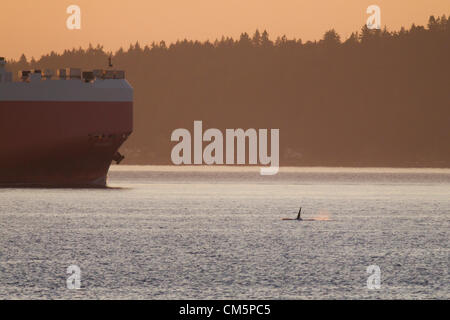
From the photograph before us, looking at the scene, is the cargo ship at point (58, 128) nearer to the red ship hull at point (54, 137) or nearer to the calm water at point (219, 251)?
the red ship hull at point (54, 137)

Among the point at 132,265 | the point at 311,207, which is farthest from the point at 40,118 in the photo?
the point at 132,265

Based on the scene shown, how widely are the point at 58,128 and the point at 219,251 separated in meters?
34.1

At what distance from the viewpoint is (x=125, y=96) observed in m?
65.6

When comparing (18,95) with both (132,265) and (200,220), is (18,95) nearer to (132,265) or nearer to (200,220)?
(200,220)

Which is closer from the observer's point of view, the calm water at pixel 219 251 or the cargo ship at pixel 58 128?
the calm water at pixel 219 251

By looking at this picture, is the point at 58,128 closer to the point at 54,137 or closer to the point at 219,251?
the point at 54,137

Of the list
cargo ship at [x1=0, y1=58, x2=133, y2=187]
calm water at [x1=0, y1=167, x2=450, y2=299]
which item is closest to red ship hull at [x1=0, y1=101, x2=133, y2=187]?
cargo ship at [x1=0, y1=58, x2=133, y2=187]

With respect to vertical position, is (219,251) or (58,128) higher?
(58,128)

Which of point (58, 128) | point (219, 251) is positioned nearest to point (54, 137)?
point (58, 128)

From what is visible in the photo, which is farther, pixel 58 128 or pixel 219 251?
pixel 58 128

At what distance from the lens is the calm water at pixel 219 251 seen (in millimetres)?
22547

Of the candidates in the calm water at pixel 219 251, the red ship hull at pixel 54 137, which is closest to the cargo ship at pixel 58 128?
the red ship hull at pixel 54 137

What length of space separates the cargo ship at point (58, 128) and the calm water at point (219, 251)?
836cm

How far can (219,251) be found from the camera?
30.8 metres
